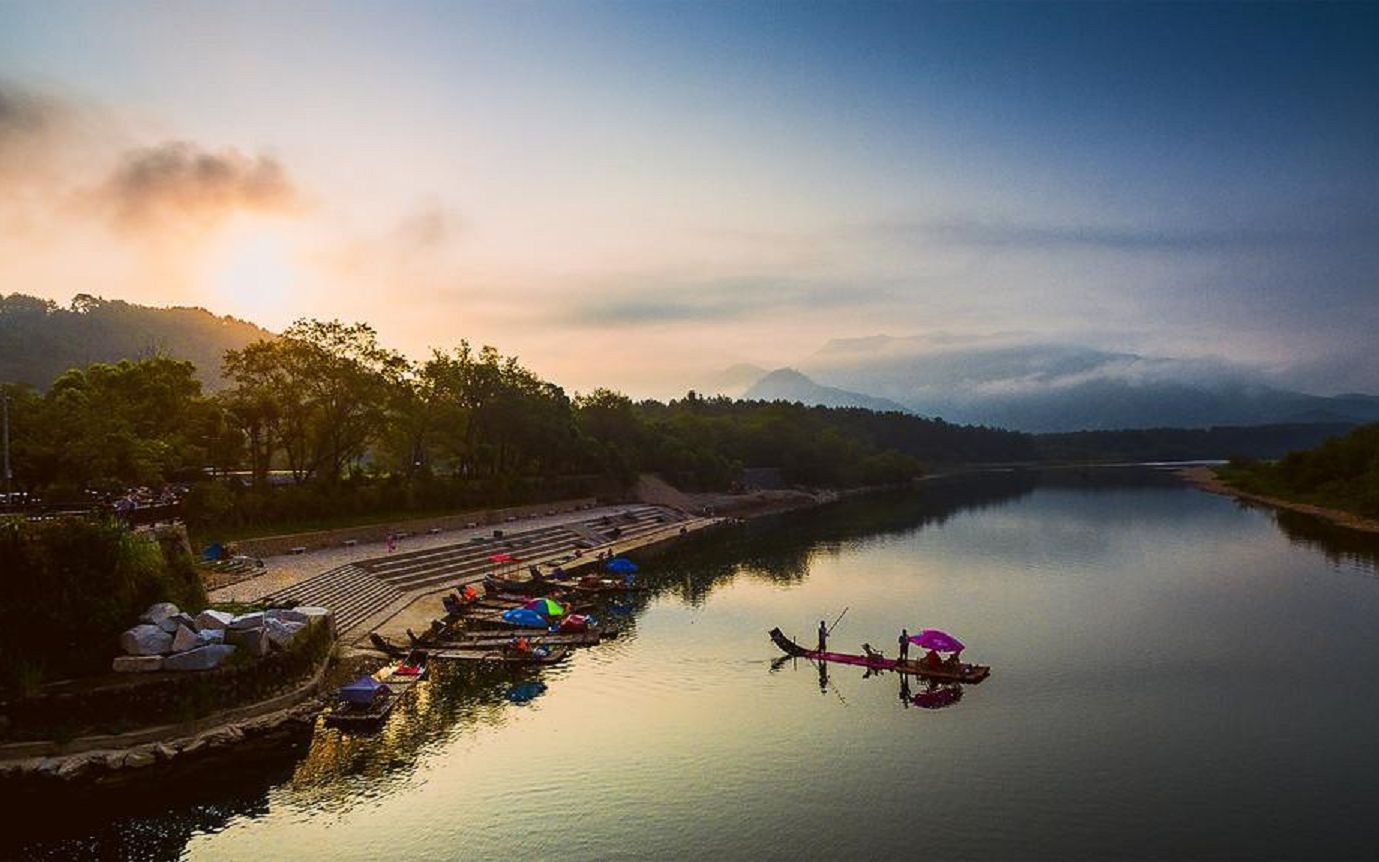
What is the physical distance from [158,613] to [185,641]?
2.07m

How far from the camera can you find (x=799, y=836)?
2369 centimetres

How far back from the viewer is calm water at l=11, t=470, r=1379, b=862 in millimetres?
23531

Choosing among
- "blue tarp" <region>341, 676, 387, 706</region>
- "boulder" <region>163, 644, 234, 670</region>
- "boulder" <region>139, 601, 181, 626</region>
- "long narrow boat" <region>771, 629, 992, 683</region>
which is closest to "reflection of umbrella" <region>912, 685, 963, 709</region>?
"long narrow boat" <region>771, 629, 992, 683</region>

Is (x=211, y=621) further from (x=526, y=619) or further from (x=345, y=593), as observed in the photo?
(x=526, y=619)

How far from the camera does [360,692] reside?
1277 inches

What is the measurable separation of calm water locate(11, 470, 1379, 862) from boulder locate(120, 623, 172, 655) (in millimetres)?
5555

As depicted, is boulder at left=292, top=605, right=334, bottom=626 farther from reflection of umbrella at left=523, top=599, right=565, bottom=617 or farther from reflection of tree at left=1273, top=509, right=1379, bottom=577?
reflection of tree at left=1273, top=509, right=1379, bottom=577

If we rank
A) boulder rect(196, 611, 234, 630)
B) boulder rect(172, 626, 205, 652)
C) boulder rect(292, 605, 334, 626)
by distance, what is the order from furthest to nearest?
1. boulder rect(292, 605, 334, 626)
2. boulder rect(196, 611, 234, 630)
3. boulder rect(172, 626, 205, 652)

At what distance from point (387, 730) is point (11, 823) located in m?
10.7

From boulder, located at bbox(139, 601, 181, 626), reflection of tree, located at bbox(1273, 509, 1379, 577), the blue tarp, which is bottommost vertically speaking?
reflection of tree, located at bbox(1273, 509, 1379, 577)

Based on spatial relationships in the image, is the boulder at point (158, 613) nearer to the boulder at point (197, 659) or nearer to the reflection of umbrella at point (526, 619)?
the boulder at point (197, 659)

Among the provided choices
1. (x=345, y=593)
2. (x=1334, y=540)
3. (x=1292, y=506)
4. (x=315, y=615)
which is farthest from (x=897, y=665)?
(x=1292, y=506)

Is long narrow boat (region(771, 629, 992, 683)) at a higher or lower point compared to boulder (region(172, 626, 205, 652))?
lower

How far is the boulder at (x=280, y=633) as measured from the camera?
109ft
